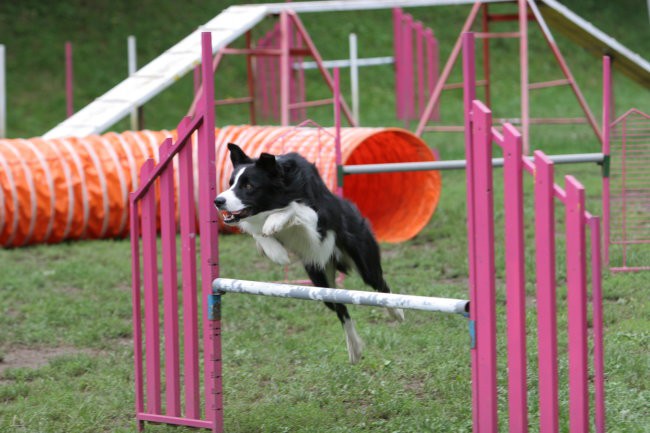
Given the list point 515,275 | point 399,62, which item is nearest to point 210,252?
point 515,275

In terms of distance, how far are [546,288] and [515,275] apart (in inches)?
5.2

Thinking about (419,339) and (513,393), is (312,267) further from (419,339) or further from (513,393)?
(513,393)

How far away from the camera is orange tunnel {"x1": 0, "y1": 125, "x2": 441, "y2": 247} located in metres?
9.87

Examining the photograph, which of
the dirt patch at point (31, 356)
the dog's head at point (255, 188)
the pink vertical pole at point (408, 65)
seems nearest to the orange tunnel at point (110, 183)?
the dirt patch at point (31, 356)

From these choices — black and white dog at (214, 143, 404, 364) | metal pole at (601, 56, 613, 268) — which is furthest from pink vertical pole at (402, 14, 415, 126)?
black and white dog at (214, 143, 404, 364)

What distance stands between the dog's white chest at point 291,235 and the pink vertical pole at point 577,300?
190 cm

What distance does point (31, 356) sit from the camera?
6.37 meters

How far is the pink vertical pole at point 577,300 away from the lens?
3.39m

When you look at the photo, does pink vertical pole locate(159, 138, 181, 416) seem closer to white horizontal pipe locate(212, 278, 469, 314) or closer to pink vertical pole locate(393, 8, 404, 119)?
white horizontal pipe locate(212, 278, 469, 314)

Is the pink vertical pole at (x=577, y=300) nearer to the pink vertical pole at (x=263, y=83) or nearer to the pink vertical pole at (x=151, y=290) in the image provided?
the pink vertical pole at (x=151, y=290)

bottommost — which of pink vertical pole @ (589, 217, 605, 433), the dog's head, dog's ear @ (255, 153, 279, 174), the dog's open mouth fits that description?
pink vertical pole @ (589, 217, 605, 433)

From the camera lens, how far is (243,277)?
825 cm

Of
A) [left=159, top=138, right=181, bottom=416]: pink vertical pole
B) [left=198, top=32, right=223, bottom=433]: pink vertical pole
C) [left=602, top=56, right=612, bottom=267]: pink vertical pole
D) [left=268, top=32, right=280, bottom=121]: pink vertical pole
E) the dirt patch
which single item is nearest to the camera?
[left=198, top=32, right=223, bottom=433]: pink vertical pole

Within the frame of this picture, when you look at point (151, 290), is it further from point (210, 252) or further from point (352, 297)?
point (352, 297)
